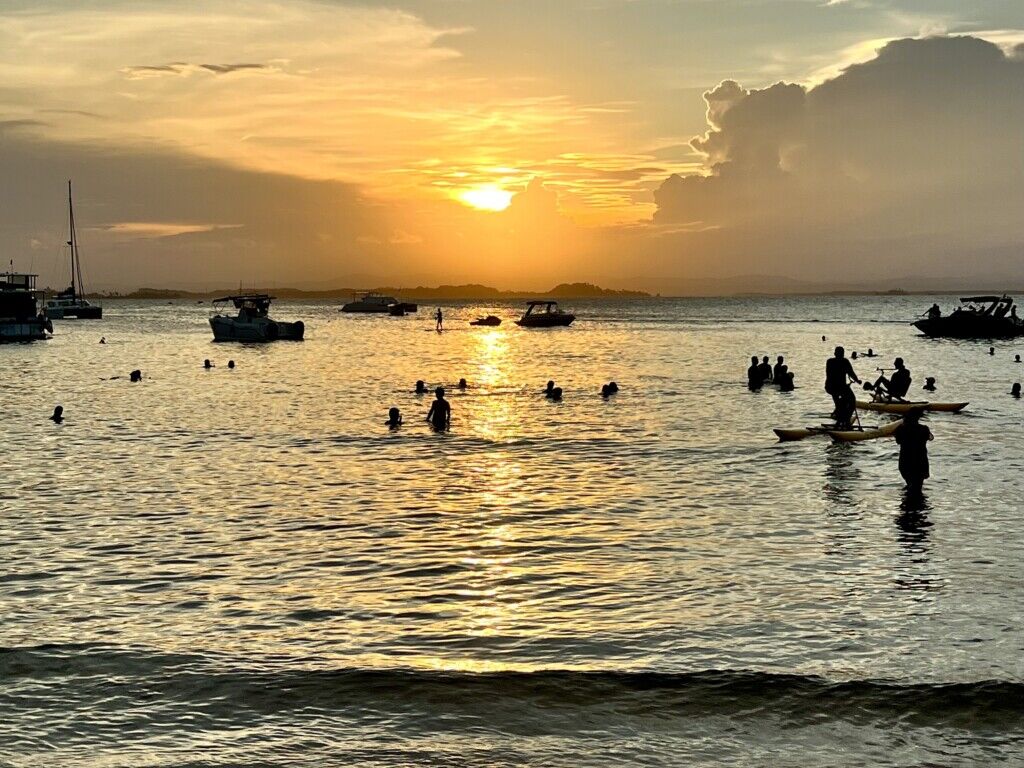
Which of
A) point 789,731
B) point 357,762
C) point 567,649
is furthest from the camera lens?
point 567,649

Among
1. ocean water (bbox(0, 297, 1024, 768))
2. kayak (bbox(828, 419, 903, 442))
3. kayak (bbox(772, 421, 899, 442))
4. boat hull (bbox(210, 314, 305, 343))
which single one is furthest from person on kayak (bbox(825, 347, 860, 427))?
boat hull (bbox(210, 314, 305, 343))

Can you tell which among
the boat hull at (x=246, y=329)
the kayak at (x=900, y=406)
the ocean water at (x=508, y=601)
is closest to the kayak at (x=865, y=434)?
the ocean water at (x=508, y=601)

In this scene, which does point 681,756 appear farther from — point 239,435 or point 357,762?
point 239,435

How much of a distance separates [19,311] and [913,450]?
95.6 metres

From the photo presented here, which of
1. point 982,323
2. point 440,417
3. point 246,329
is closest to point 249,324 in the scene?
point 246,329

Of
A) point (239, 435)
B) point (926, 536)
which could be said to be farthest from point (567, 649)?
point (239, 435)

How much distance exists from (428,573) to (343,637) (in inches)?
134

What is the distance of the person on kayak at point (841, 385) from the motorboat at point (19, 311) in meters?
80.2

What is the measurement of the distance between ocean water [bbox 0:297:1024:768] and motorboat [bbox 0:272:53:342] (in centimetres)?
6457

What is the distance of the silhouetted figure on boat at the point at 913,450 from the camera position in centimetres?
2192

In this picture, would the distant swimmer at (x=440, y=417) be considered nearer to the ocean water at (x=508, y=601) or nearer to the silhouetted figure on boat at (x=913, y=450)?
the ocean water at (x=508, y=601)

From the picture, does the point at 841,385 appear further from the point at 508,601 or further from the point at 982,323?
the point at 982,323

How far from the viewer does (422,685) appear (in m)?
12.1

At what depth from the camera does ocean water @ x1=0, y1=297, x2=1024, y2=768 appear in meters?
10.8
